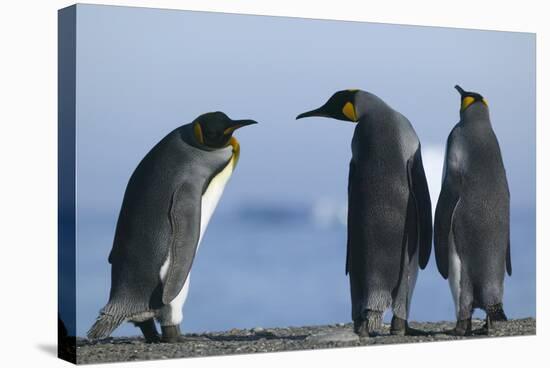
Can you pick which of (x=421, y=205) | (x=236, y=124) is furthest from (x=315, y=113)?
(x=421, y=205)

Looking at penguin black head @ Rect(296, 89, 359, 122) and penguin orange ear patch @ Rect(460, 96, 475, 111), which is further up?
penguin orange ear patch @ Rect(460, 96, 475, 111)

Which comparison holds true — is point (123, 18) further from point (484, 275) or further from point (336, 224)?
point (484, 275)

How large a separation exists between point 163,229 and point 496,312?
8.01 ft

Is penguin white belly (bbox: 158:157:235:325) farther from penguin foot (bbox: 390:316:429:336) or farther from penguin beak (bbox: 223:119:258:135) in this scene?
penguin foot (bbox: 390:316:429:336)

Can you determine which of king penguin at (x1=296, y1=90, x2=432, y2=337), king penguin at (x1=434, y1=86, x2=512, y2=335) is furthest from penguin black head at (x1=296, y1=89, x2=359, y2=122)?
king penguin at (x1=434, y1=86, x2=512, y2=335)

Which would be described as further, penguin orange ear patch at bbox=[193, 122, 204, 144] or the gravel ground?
penguin orange ear patch at bbox=[193, 122, 204, 144]

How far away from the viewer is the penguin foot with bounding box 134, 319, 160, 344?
7.23 m

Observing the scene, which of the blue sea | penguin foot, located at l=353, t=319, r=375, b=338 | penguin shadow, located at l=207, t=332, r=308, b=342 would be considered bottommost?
penguin shadow, located at l=207, t=332, r=308, b=342

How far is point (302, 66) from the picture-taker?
7.70m

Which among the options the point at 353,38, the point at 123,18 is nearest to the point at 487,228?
the point at 353,38

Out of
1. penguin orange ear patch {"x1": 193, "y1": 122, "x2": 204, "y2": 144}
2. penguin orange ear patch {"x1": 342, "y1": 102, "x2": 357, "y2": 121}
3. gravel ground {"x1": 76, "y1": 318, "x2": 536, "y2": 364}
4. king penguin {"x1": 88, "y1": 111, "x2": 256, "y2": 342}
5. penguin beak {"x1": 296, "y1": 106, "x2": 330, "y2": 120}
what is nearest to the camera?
gravel ground {"x1": 76, "y1": 318, "x2": 536, "y2": 364}

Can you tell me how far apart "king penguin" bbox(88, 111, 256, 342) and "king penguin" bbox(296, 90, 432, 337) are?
76cm

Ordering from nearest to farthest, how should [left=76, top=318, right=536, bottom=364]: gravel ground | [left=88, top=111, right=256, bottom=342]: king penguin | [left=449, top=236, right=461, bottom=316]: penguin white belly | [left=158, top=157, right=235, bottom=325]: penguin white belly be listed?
1. [left=76, top=318, right=536, bottom=364]: gravel ground
2. [left=88, top=111, right=256, bottom=342]: king penguin
3. [left=158, top=157, right=235, bottom=325]: penguin white belly
4. [left=449, top=236, right=461, bottom=316]: penguin white belly

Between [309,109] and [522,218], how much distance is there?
1778 mm
